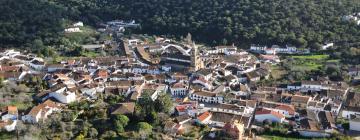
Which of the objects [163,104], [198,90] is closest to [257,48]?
[198,90]

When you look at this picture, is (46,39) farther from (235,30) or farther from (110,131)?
(110,131)

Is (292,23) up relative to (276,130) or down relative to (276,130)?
up

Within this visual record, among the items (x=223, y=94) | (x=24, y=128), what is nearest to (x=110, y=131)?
(x=24, y=128)

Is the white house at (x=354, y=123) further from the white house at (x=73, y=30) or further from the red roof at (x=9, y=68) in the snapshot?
the white house at (x=73, y=30)

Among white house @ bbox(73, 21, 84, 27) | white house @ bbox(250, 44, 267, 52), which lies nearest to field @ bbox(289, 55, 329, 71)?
white house @ bbox(250, 44, 267, 52)

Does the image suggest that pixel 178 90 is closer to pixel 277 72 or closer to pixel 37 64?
pixel 277 72

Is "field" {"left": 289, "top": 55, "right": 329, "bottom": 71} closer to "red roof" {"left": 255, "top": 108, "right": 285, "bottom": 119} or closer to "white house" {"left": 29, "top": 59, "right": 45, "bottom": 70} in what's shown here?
"red roof" {"left": 255, "top": 108, "right": 285, "bottom": 119}
